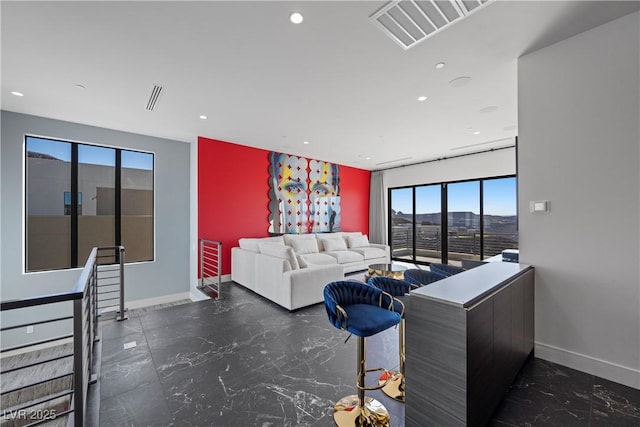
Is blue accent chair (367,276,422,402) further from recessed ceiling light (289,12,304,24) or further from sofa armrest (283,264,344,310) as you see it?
recessed ceiling light (289,12,304,24)

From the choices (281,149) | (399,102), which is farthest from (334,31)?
(281,149)

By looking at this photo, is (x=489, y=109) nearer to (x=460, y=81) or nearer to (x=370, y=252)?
(x=460, y=81)

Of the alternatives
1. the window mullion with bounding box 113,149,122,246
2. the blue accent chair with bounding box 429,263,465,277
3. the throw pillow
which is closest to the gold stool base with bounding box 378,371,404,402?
the blue accent chair with bounding box 429,263,465,277

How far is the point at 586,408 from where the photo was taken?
171 centimetres

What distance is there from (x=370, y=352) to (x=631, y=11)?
3405 mm

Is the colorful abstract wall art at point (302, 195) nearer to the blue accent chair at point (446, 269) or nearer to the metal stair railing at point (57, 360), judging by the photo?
the metal stair railing at point (57, 360)

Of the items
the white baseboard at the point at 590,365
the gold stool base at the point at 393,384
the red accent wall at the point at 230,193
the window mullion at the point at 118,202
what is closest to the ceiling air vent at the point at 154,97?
the red accent wall at the point at 230,193

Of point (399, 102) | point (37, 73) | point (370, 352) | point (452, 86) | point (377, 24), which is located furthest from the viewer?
point (399, 102)

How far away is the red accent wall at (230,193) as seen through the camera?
493 centimetres

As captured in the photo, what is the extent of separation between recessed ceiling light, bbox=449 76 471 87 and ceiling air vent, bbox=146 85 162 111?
3321 millimetres

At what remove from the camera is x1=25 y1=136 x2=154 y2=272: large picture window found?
12.9 feet

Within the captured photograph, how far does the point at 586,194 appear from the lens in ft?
6.87

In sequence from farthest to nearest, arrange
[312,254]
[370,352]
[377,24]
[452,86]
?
[312,254] → [452,86] → [370,352] → [377,24]

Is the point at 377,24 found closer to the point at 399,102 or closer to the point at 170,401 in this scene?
the point at 399,102
